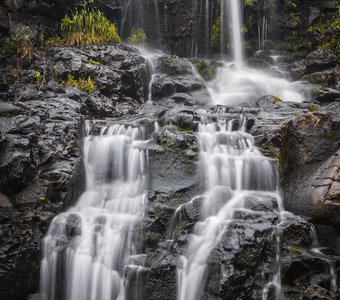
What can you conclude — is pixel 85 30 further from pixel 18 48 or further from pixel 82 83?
pixel 82 83

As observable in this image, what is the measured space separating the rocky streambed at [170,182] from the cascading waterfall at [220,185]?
0.16m

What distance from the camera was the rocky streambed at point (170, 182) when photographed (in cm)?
586

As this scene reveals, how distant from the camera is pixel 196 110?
424 inches

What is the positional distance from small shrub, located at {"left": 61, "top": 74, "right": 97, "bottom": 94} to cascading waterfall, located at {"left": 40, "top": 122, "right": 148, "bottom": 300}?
12.3 ft

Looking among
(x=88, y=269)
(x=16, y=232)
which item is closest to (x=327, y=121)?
(x=88, y=269)

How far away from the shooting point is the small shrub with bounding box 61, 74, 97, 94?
38.3 ft

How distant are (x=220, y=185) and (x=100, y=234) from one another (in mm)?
2763

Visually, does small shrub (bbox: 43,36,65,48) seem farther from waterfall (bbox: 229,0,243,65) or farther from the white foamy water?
waterfall (bbox: 229,0,243,65)

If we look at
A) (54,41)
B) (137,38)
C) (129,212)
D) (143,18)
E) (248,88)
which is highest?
(143,18)

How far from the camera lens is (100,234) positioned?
698cm

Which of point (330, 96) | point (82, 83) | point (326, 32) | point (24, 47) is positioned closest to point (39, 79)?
point (82, 83)

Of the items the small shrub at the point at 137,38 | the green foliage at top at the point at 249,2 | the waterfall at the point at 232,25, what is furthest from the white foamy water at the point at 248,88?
the green foliage at top at the point at 249,2

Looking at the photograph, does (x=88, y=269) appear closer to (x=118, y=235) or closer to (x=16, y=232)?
(x=118, y=235)

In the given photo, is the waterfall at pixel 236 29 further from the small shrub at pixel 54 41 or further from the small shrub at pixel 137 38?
the small shrub at pixel 54 41
